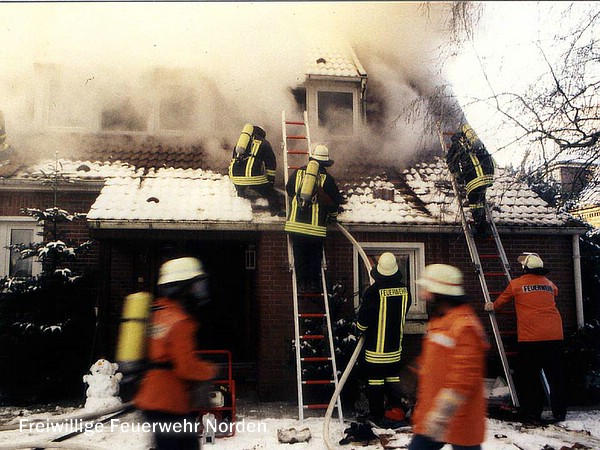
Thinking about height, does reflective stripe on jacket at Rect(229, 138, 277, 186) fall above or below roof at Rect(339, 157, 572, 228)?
above

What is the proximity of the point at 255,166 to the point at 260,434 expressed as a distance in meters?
2.97

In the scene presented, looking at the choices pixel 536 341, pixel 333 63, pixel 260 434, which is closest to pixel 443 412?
pixel 260 434

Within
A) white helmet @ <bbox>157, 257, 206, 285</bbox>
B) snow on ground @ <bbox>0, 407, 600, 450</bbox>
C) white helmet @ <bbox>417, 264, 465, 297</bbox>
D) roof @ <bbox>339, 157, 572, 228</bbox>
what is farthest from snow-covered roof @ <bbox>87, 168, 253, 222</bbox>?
white helmet @ <bbox>417, 264, 465, 297</bbox>

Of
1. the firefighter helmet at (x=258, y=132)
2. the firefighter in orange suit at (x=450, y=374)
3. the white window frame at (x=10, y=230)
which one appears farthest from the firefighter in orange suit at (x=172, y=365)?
the white window frame at (x=10, y=230)

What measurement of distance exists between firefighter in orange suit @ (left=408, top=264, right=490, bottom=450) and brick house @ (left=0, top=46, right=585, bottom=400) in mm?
3060

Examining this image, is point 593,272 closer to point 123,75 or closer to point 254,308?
point 254,308

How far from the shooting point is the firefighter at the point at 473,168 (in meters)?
5.55

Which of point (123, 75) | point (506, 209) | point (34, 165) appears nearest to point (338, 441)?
point (506, 209)

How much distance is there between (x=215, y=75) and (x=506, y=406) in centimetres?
543

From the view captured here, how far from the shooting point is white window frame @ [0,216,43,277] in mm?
6289

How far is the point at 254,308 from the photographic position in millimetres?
6578

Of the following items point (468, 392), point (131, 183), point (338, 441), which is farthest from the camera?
point (131, 183)

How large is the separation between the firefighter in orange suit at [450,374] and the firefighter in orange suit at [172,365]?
123 centimetres

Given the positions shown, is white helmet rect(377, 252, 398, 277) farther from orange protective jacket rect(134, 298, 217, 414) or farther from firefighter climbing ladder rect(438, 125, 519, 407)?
orange protective jacket rect(134, 298, 217, 414)
